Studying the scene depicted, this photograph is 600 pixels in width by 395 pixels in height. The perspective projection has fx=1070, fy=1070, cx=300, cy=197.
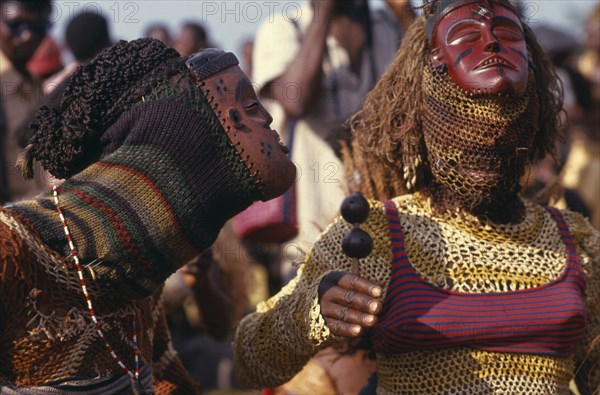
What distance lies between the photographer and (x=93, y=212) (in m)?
2.46

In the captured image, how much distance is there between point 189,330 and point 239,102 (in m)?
4.92

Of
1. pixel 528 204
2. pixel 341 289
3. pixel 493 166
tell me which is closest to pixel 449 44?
pixel 493 166

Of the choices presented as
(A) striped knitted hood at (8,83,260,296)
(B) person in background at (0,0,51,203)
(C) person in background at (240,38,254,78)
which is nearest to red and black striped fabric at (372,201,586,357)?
(A) striped knitted hood at (8,83,260,296)

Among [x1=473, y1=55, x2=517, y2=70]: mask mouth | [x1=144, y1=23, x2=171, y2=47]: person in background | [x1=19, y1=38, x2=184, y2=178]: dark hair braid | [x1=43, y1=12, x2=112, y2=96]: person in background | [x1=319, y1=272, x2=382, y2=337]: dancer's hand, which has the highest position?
[x1=19, y1=38, x2=184, y2=178]: dark hair braid

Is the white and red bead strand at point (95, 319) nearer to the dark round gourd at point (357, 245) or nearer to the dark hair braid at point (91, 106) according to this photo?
the dark hair braid at point (91, 106)

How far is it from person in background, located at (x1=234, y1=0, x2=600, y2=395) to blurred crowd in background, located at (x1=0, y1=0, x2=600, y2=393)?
0.81ft

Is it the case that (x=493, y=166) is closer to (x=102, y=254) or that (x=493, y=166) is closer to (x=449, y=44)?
(x=449, y=44)

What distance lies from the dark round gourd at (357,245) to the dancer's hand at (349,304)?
0.24 ft

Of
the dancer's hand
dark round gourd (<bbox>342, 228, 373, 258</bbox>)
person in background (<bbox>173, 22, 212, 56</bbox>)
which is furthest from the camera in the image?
person in background (<bbox>173, 22, 212, 56</bbox>)

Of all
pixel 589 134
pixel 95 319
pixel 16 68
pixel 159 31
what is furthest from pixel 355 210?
pixel 159 31

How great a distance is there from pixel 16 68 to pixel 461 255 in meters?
3.93

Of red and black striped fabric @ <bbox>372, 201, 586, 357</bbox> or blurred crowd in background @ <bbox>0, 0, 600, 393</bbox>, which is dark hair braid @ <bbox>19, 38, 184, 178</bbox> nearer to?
blurred crowd in background @ <bbox>0, 0, 600, 393</bbox>

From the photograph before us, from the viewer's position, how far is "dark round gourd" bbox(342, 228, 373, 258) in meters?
2.73

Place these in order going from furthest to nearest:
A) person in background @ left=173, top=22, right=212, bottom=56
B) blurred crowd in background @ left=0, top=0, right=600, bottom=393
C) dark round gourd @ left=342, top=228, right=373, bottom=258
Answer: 1. person in background @ left=173, top=22, right=212, bottom=56
2. blurred crowd in background @ left=0, top=0, right=600, bottom=393
3. dark round gourd @ left=342, top=228, right=373, bottom=258
